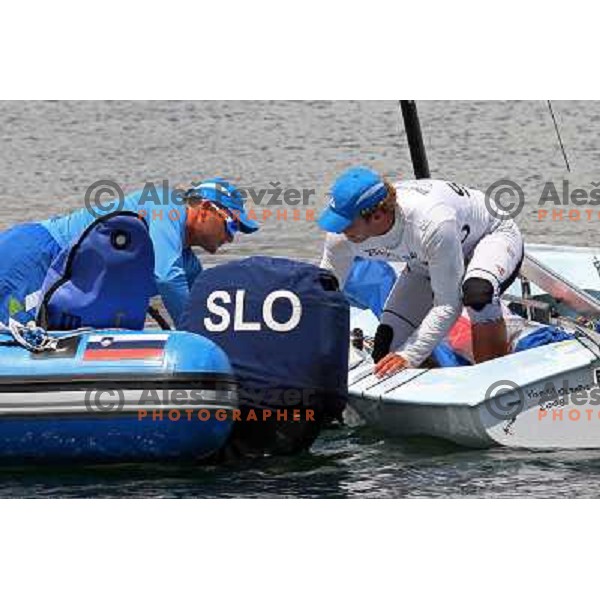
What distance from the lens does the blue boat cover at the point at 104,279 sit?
7.78 m

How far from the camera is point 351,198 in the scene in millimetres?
8117

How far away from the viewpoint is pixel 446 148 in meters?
16.0

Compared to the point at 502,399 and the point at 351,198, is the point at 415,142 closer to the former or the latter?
the point at 351,198

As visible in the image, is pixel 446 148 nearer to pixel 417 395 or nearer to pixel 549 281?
pixel 549 281

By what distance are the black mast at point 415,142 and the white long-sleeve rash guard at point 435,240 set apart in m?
1.95

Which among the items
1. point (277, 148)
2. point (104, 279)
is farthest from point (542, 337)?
point (277, 148)

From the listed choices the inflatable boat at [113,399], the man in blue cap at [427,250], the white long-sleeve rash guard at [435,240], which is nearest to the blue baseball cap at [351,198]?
the man in blue cap at [427,250]

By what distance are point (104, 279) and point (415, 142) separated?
3.10 metres

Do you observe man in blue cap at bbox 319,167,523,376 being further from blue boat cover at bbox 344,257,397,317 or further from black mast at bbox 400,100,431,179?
black mast at bbox 400,100,431,179

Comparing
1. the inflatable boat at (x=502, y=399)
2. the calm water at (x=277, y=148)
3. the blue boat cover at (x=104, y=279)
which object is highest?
the calm water at (x=277, y=148)

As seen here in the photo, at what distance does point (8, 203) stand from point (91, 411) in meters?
7.26

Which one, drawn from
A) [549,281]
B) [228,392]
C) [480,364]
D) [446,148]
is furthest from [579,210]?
[228,392]

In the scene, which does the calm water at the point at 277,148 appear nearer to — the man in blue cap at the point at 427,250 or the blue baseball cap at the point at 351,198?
the man in blue cap at the point at 427,250
